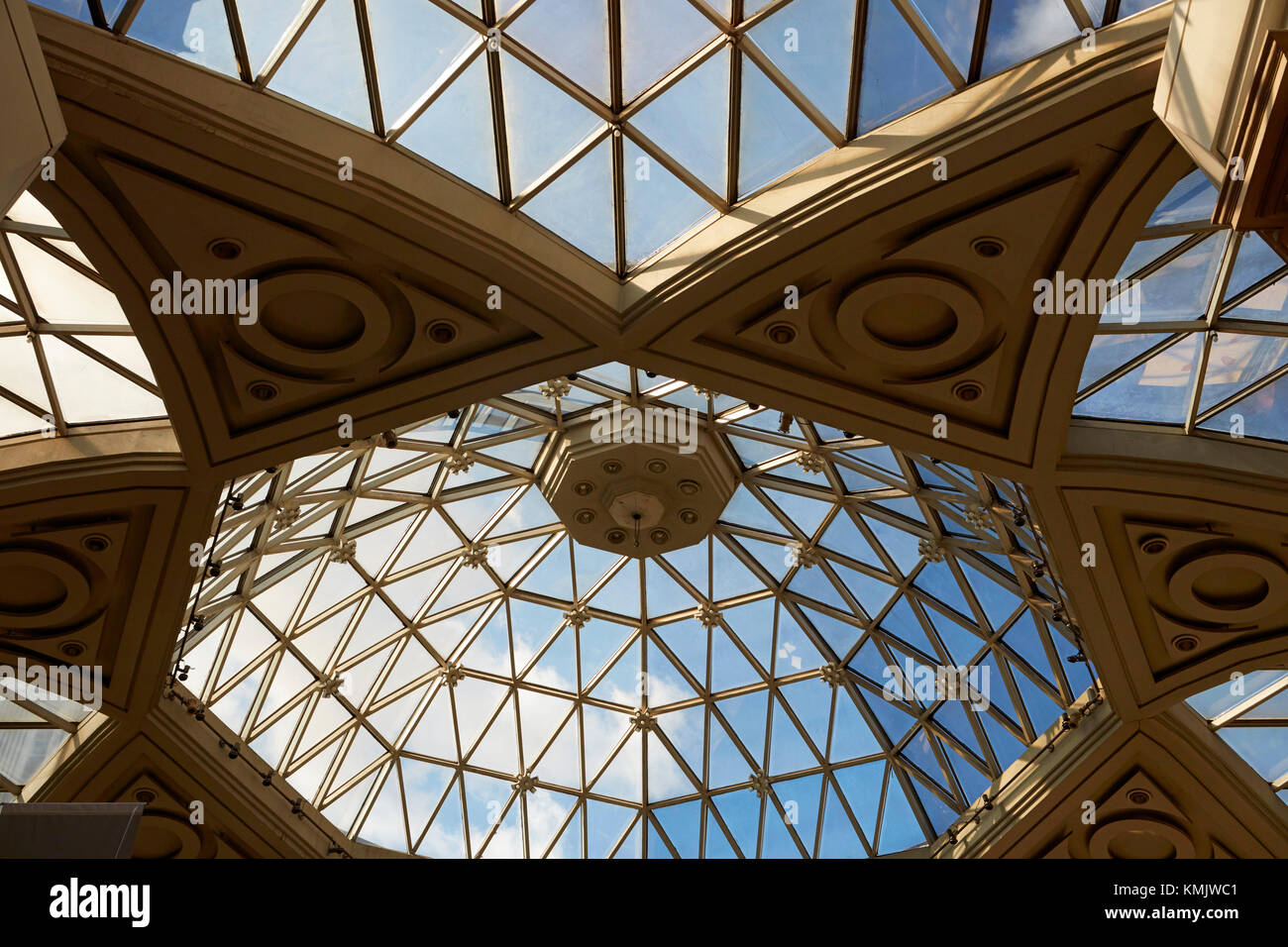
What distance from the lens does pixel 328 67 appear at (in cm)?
1642

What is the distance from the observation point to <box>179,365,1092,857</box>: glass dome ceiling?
2719 centimetres

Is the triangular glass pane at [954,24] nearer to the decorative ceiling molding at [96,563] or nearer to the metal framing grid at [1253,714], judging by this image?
the decorative ceiling molding at [96,563]

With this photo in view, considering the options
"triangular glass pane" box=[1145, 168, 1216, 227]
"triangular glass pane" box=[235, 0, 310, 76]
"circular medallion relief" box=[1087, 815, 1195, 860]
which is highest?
"triangular glass pane" box=[235, 0, 310, 76]

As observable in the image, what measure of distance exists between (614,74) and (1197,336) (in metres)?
10.9

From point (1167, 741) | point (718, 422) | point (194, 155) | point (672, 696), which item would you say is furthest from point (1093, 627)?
point (194, 155)

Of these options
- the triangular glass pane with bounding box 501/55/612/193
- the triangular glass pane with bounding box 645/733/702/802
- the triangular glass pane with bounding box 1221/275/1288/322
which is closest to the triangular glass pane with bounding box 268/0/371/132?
the triangular glass pane with bounding box 501/55/612/193

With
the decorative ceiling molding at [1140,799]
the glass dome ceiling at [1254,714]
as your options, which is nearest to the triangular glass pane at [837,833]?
the decorative ceiling molding at [1140,799]

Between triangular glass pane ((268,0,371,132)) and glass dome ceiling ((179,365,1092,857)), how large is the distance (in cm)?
957

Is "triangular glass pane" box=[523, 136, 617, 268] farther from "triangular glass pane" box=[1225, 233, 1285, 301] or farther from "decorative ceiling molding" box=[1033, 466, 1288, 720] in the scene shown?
"triangular glass pane" box=[1225, 233, 1285, 301]

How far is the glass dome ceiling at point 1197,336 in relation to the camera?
17328 mm

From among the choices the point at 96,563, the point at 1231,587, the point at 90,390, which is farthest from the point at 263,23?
the point at 1231,587

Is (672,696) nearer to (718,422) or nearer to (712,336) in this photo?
(718,422)

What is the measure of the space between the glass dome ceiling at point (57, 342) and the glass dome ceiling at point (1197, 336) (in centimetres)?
1766
